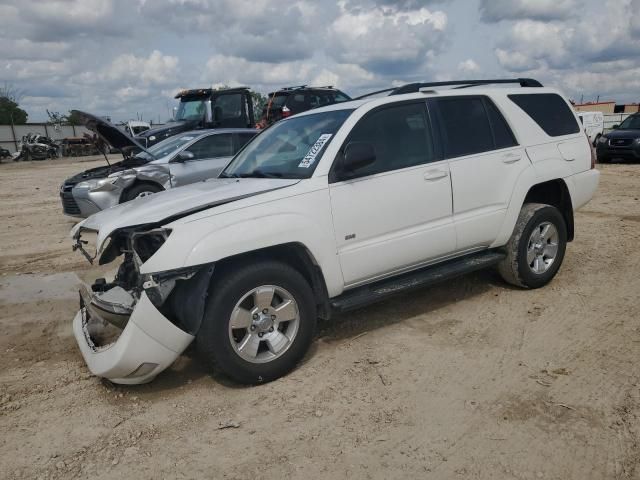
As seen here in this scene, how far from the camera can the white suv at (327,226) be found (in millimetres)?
3293

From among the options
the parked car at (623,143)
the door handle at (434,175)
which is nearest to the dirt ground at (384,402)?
the door handle at (434,175)

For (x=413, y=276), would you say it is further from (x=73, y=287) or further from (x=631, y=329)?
(x=73, y=287)

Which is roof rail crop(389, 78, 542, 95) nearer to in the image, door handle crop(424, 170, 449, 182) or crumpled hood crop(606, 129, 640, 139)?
door handle crop(424, 170, 449, 182)

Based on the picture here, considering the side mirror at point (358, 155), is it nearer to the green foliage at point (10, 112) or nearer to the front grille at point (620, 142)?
the front grille at point (620, 142)

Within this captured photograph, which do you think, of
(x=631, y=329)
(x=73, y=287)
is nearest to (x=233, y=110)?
(x=73, y=287)

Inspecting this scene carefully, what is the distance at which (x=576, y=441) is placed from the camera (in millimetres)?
2799

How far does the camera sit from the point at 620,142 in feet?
53.4

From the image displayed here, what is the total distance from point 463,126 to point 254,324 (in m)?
2.52

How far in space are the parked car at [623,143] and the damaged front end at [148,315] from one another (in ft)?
54.4

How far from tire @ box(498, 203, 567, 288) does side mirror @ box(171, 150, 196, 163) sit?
533cm

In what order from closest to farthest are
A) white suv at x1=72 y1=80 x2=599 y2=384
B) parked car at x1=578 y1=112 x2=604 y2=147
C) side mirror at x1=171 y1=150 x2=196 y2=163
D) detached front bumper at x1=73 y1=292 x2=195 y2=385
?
detached front bumper at x1=73 y1=292 x2=195 y2=385 → white suv at x1=72 y1=80 x2=599 y2=384 → side mirror at x1=171 y1=150 x2=196 y2=163 → parked car at x1=578 y1=112 x2=604 y2=147

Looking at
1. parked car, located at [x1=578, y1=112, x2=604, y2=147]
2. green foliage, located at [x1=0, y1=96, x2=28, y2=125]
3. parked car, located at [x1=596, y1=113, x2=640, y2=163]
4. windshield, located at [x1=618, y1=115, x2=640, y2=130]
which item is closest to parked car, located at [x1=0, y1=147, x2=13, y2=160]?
green foliage, located at [x1=0, y1=96, x2=28, y2=125]

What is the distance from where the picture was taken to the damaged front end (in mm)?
3188

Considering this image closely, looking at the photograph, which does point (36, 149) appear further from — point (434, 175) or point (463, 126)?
point (434, 175)
